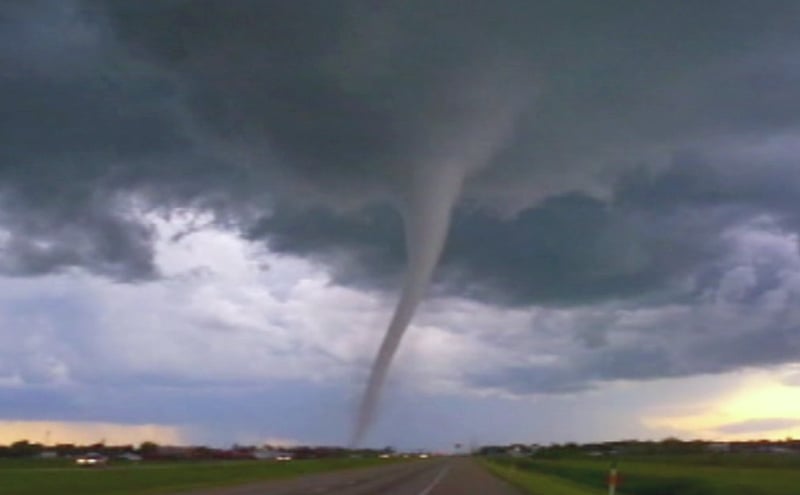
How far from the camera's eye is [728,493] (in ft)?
203

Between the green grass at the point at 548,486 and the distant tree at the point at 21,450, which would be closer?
the green grass at the point at 548,486

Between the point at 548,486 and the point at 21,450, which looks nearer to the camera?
the point at 548,486

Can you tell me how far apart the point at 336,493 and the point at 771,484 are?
3444 centimetres

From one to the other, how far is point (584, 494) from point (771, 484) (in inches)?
816

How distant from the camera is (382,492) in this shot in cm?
5053

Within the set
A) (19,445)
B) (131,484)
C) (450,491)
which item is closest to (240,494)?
(450,491)

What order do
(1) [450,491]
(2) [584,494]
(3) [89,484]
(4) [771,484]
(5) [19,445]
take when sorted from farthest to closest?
(5) [19,445]
(4) [771,484]
(3) [89,484]
(2) [584,494]
(1) [450,491]

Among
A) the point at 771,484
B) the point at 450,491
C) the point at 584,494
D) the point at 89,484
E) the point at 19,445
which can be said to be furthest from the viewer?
the point at 19,445

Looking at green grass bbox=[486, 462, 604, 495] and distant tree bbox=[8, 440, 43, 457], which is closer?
green grass bbox=[486, 462, 604, 495]

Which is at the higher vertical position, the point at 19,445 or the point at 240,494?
the point at 19,445

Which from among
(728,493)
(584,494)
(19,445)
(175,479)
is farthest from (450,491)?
(19,445)

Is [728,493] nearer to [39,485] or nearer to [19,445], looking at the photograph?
[39,485]

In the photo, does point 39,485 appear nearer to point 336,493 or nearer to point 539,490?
point 336,493

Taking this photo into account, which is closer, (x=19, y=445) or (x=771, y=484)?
(x=771, y=484)
